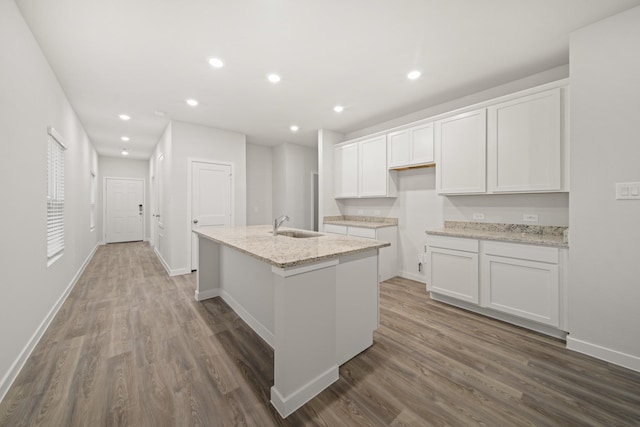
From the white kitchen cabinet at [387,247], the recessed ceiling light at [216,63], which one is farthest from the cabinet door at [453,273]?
the recessed ceiling light at [216,63]

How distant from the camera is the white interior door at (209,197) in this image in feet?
14.3

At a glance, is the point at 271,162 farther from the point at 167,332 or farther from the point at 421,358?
the point at 421,358

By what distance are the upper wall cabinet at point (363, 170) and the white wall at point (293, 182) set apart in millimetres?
1502

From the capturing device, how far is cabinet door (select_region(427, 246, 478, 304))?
2627mm

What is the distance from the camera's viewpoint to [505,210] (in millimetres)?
2873

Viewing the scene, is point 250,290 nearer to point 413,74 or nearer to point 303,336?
point 303,336

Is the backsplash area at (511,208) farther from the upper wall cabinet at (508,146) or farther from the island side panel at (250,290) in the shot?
the island side panel at (250,290)

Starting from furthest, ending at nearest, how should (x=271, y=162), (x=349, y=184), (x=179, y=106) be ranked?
(x=271, y=162), (x=349, y=184), (x=179, y=106)

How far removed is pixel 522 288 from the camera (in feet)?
7.54

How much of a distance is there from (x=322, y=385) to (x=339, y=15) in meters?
2.70

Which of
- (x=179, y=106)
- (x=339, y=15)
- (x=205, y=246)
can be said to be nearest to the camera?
(x=339, y=15)

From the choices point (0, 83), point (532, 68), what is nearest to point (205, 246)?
point (0, 83)

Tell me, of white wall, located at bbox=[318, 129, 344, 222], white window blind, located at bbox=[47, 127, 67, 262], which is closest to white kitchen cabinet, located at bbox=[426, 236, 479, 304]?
white wall, located at bbox=[318, 129, 344, 222]

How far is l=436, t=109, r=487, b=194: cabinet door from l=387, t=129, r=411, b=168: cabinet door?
471mm
